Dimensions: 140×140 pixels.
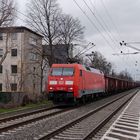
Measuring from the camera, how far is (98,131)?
15188mm

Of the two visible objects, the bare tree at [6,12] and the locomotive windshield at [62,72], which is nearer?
the locomotive windshield at [62,72]

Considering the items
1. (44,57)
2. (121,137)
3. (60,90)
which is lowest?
(121,137)

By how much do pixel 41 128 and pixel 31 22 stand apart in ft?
113

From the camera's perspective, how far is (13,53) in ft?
256

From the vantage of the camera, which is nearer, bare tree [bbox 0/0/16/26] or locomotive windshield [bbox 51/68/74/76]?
locomotive windshield [bbox 51/68/74/76]

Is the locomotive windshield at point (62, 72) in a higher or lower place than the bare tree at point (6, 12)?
lower

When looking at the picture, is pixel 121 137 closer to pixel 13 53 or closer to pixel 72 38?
pixel 72 38

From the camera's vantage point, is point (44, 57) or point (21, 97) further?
point (44, 57)

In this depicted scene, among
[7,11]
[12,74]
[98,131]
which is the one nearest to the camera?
[98,131]

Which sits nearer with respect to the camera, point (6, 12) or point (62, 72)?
point (62, 72)

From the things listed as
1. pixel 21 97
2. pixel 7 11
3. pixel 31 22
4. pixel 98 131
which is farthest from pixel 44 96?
pixel 98 131

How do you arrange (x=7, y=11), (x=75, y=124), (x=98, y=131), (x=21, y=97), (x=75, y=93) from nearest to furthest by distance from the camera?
(x=98, y=131), (x=75, y=124), (x=75, y=93), (x=21, y=97), (x=7, y=11)

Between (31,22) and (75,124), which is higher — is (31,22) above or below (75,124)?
above

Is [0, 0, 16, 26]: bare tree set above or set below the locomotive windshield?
above
